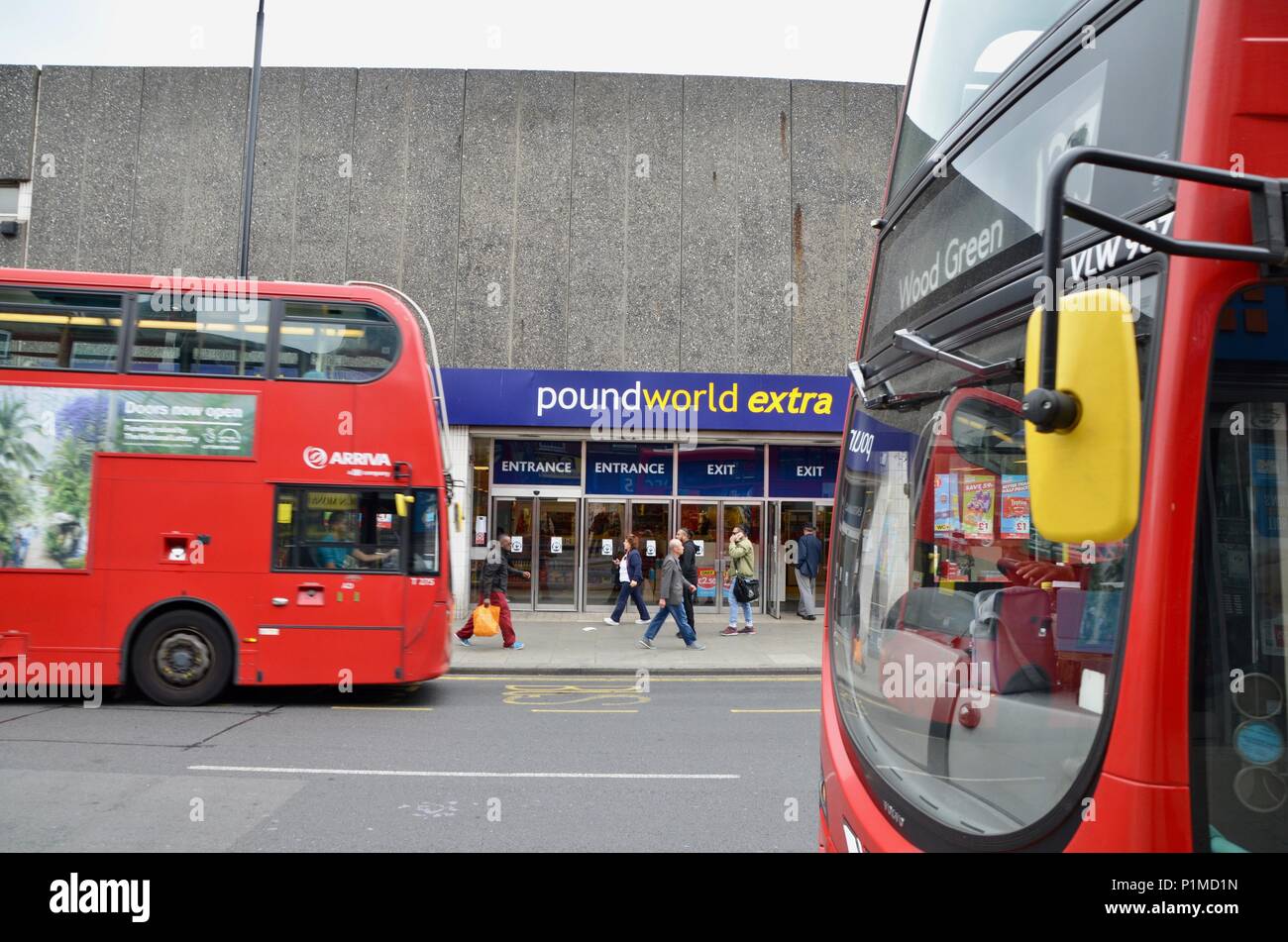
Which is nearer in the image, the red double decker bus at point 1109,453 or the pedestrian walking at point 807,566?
the red double decker bus at point 1109,453

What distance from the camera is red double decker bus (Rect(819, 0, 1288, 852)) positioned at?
1.55 metres

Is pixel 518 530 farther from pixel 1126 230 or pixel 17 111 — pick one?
pixel 1126 230

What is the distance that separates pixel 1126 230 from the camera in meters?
1.52

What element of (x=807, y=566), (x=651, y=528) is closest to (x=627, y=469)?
(x=651, y=528)

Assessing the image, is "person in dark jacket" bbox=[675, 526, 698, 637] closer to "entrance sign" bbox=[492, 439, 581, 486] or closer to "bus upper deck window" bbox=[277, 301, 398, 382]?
"entrance sign" bbox=[492, 439, 581, 486]

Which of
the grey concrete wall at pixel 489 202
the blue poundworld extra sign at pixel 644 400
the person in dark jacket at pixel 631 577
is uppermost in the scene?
the grey concrete wall at pixel 489 202

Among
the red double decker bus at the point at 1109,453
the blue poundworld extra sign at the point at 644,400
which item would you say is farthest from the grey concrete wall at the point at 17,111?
the red double decker bus at the point at 1109,453

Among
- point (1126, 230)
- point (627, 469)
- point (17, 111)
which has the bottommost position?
point (1126, 230)

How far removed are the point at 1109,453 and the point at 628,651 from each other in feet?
39.1

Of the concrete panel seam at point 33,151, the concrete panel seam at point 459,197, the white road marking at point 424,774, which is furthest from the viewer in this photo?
the concrete panel seam at point 33,151

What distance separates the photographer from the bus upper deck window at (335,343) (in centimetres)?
879

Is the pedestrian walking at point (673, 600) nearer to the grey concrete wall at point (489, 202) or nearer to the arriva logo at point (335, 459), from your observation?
the grey concrete wall at point (489, 202)

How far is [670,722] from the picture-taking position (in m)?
8.38

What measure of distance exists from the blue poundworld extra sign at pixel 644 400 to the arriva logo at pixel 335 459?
7.12 meters
